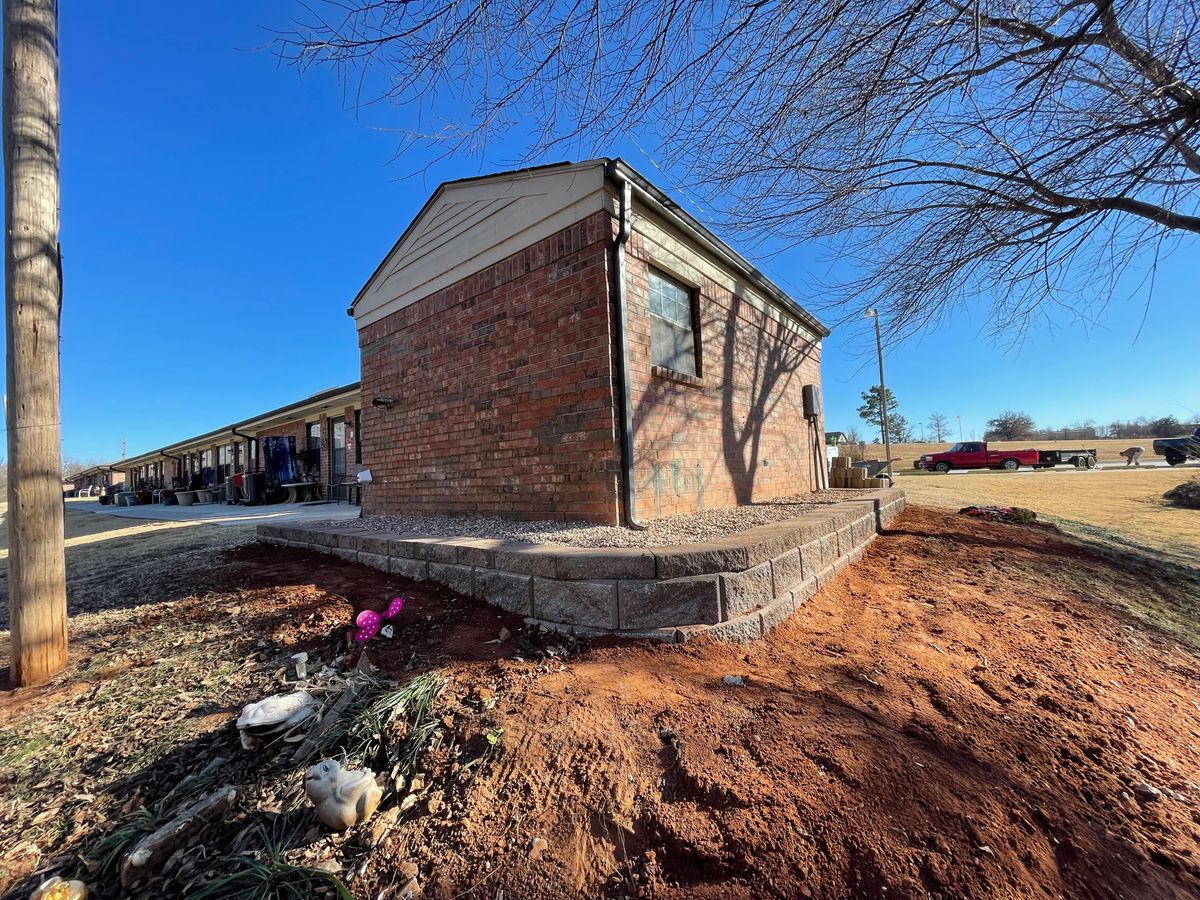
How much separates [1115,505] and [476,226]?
1567 cm

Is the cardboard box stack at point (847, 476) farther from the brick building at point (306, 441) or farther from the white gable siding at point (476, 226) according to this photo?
the brick building at point (306, 441)

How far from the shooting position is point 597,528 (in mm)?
3738

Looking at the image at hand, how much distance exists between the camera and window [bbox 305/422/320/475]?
15.1m

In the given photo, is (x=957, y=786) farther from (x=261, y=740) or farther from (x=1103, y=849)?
(x=261, y=740)

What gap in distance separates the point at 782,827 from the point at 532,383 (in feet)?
11.8

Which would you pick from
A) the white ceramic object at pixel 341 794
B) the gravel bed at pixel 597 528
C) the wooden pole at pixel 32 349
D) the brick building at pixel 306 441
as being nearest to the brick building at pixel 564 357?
the gravel bed at pixel 597 528

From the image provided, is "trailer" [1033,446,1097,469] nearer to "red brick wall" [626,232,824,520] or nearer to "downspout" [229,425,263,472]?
"red brick wall" [626,232,824,520]

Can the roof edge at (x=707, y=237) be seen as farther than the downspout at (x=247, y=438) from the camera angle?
No

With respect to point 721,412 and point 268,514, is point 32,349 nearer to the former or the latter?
point 721,412

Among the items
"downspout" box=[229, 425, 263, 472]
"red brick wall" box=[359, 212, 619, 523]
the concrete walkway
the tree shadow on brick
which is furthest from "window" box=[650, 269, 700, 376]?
"downspout" box=[229, 425, 263, 472]

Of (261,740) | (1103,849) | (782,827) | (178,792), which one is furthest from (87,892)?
(1103,849)

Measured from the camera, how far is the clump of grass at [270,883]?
1.34 metres

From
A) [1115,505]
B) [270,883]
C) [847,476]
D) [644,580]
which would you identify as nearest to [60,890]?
[270,883]

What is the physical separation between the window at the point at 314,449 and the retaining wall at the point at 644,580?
13.5 meters
